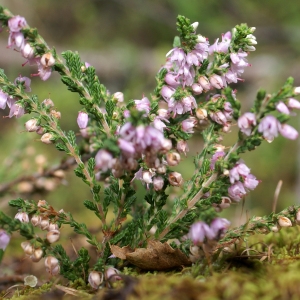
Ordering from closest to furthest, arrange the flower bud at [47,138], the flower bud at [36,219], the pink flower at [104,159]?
the pink flower at [104,159] < the flower bud at [36,219] < the flower bud at [47,138]

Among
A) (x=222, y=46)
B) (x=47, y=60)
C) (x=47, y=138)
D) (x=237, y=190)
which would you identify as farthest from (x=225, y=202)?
(x=47, y=60)

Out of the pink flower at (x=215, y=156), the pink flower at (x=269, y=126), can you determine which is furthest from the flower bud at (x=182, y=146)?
the pink flower at (x=269, y=126)

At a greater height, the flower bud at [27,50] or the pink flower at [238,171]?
the flower bud at [27,50]

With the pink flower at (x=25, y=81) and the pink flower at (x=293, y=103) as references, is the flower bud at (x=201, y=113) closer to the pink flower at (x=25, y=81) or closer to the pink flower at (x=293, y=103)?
the pink flower at (x=293, y=103)

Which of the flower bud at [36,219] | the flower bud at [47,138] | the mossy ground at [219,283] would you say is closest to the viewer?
the mossy ground at [219,283]

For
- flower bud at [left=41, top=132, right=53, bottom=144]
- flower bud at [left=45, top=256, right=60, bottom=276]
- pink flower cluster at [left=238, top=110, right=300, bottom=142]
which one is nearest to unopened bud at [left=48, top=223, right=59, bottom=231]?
flower bud at [left=45, top=256, right=60, bottom=276]

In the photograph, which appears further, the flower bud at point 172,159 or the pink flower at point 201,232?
the flower bud at point 172,159
